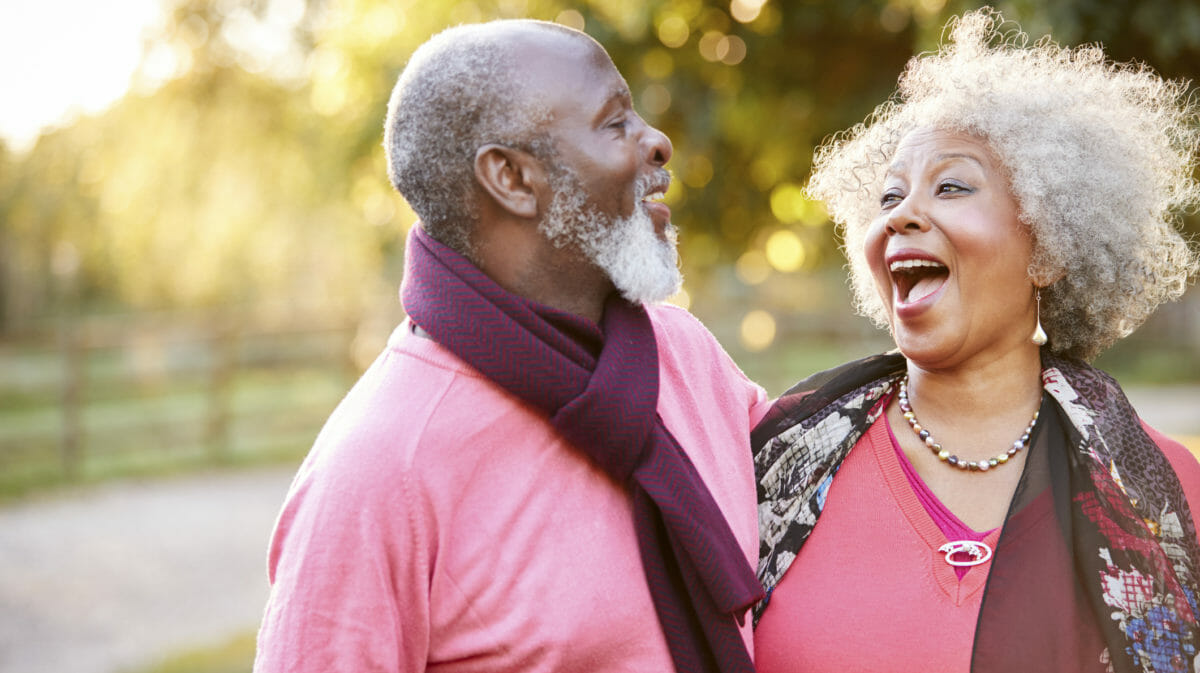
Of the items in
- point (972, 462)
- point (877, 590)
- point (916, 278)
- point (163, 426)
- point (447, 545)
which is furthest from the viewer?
point (163, 426)

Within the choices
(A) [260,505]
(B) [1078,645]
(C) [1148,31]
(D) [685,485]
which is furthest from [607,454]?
(A) [260,505]

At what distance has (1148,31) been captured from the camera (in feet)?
14.7

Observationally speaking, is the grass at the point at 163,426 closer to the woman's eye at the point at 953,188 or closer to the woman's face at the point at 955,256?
the woman's face at the point at 955,256

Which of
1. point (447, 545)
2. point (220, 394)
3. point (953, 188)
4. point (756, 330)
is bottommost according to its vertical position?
point (447, 545)

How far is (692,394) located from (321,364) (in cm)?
1276

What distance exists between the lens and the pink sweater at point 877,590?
93.3 inches

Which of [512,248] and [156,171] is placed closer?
[512,248]

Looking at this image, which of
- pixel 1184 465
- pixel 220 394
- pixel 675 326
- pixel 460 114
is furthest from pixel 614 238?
pixel 220 394

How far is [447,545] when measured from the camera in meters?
2.01

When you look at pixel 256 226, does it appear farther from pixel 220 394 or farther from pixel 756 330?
pixel 756 330

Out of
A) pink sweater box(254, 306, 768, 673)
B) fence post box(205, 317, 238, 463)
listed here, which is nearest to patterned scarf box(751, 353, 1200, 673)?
pink sweater box(254, 306, 768, 673)

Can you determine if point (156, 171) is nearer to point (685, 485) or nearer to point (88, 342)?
Result: point (88, 342)

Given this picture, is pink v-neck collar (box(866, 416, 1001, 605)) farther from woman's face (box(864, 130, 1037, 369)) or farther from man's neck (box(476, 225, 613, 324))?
man's neck (box(476, 225, 613, 324))

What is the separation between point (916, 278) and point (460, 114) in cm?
119
